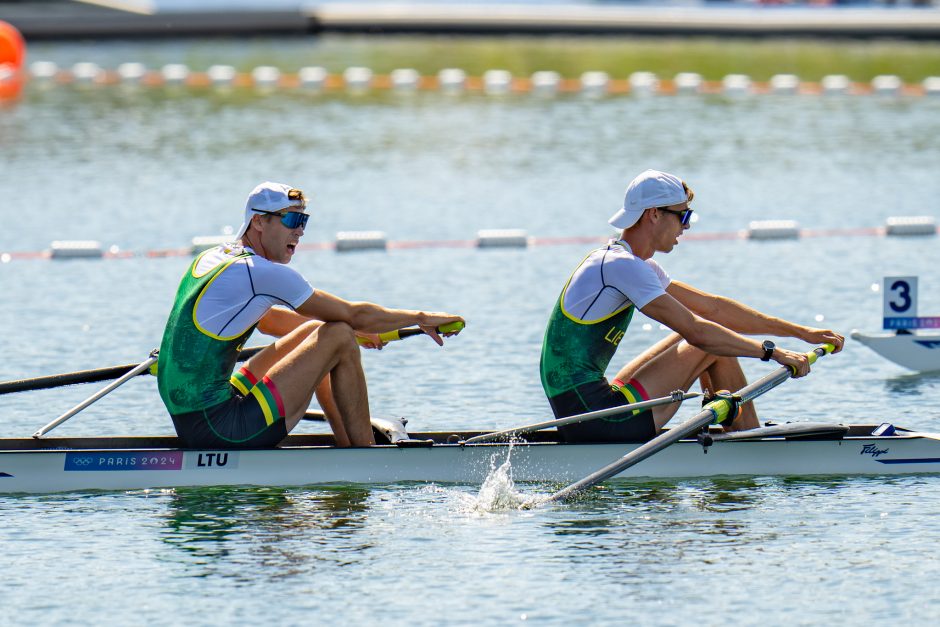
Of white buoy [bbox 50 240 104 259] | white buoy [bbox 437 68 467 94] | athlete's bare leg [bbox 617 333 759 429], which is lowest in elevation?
athlete's bare leg [bbox 617 333 759 429]

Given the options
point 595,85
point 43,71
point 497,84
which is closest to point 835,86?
point 595,85

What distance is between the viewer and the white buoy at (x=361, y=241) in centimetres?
1738

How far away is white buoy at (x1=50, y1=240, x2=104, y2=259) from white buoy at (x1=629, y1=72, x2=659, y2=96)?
13729mm

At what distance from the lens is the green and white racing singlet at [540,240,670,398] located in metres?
9.18

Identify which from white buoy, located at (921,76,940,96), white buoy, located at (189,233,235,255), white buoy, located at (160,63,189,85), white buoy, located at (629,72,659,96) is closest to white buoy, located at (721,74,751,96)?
white buoy, located at (629,72,659,96)

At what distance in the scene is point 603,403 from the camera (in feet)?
30.9

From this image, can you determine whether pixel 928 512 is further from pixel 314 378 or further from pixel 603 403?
pixel 314 378

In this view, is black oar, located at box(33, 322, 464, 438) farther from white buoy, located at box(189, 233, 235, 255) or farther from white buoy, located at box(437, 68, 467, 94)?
white buoy, located at box(437, 68, 467, 94)

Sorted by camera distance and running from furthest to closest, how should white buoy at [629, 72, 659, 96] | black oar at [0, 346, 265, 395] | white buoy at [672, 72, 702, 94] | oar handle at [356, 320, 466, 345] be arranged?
1. white buoy at [629, 72, 659, 96]
2. white buoy at [672, 72, 702, 94]
3. black oar at [0, 346, 265, 395]
4. oar handle at [356, 320, 466, 345]

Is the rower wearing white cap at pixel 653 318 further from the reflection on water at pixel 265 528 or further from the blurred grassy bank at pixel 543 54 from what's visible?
the blurred grassy bank at pixel 543 54

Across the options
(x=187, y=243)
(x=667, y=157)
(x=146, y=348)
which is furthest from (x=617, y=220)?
(x=667, y=157)

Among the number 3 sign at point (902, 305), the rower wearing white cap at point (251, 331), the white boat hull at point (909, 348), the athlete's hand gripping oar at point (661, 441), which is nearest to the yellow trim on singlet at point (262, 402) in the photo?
the rower wearing white cap at point (251, 331)

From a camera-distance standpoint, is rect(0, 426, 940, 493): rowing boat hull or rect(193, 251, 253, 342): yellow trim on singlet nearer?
rect(193, 251, 253, 342): yellow trim on singlet

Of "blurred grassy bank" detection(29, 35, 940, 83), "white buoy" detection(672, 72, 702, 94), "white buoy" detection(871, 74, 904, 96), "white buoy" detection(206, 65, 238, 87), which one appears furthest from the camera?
"blurred grassy bank" detection(29, 35, 940, 83)
